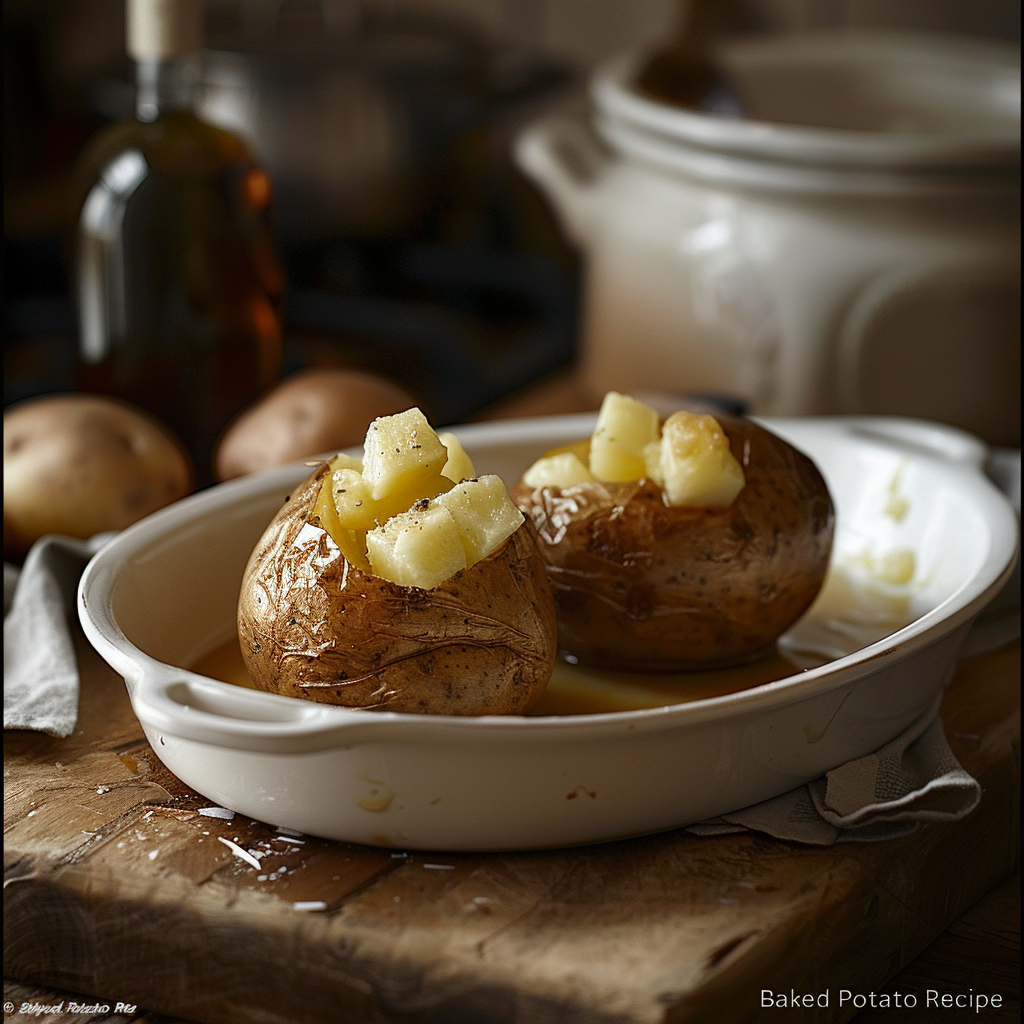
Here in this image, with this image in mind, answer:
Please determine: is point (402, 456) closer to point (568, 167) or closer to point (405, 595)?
point (405, 595)

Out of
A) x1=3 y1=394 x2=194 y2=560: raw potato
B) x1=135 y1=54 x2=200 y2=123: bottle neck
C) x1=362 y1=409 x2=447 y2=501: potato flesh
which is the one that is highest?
x1=135 y1=54 x2=200 y2=123: bottle neck

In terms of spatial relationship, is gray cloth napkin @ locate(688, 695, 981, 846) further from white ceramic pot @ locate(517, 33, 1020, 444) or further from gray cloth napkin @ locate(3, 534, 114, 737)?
white ceramic pot @ locate(517, 33, 1020, 444)

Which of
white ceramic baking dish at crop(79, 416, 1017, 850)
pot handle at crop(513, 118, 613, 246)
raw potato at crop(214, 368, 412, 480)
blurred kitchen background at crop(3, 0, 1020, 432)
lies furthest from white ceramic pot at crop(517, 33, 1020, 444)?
white ceramic baking dish at crop(79, 416, 1017, 850)

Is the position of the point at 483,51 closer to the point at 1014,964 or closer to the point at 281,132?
the point at 281,132

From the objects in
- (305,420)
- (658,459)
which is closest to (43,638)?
(305,420)

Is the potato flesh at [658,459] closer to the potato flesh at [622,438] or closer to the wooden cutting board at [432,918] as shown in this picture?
the potato flesh at [622,438]

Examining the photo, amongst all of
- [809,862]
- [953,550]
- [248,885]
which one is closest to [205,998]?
[248,885]
